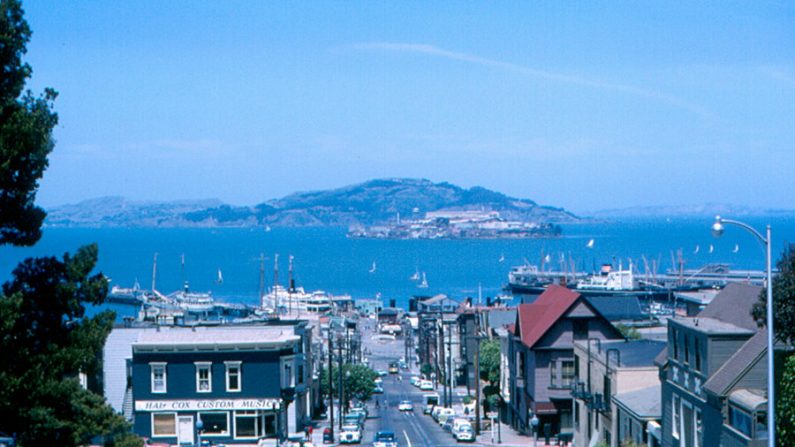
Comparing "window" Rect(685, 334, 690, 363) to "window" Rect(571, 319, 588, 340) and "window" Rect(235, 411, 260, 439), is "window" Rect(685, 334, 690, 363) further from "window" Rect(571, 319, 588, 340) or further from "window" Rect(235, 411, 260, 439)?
"window" Rect(235, 411, 260, 439)

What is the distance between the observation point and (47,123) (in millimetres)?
19938

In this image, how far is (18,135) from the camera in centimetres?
1895

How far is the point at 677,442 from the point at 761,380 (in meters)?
6.43

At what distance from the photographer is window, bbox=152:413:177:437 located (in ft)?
179

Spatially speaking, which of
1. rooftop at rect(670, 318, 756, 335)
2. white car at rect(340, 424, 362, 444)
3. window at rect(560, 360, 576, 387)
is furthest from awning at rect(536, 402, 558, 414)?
rooftop at rect(670, 318, 756, 335)

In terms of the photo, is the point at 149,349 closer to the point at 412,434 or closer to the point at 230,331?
the point at 230,331

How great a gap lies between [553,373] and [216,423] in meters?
18.3

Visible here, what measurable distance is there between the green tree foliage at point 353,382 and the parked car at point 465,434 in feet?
77.7

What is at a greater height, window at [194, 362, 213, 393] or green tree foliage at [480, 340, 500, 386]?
window at [194, 362, 213, 393]

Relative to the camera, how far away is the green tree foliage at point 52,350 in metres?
19.7

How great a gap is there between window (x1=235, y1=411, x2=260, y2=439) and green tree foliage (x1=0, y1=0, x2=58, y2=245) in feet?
117

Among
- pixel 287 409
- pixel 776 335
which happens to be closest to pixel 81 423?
pixel 776 335

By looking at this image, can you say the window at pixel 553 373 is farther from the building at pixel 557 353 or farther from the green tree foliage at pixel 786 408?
the green tree foliage at pixel 786 408

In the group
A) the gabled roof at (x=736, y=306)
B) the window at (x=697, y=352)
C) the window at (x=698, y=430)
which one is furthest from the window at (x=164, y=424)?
the window at (x=697, y=352)
